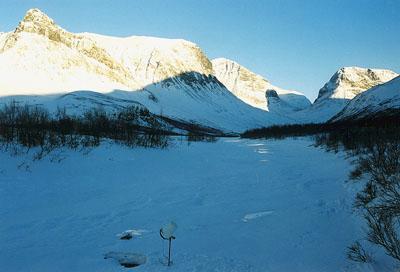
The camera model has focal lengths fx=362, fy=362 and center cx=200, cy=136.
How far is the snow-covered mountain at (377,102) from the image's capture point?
10938cm

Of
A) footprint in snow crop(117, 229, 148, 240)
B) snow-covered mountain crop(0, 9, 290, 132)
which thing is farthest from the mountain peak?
footprint in snow crop(117, 229, 148, 240)

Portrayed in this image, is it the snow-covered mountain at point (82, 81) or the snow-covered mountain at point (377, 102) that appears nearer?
the snow-covered mountain at point (82, 81)

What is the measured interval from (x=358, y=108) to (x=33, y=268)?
140 metres

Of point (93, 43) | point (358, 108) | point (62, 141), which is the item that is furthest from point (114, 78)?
point (62, 141)

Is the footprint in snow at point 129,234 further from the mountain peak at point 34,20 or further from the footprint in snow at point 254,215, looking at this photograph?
the mountain peak at point 34,20

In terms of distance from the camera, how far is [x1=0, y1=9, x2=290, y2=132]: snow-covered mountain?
9762 centimetres

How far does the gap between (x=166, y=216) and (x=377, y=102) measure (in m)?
131

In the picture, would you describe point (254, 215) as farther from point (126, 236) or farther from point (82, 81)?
point (82, 81)

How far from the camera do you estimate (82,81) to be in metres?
119

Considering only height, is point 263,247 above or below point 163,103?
below

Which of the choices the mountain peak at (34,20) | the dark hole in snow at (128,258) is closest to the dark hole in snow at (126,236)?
the dark hole in snow at (128,258)

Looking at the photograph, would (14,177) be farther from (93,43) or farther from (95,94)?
(93,43)

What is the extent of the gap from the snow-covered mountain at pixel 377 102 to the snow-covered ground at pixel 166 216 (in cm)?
10249

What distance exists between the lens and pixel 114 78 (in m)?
140
